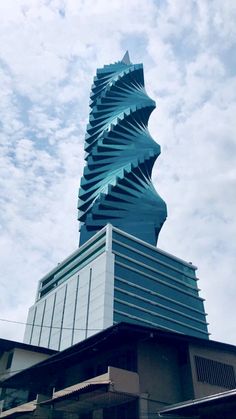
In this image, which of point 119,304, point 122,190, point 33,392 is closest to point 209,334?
point 119,304

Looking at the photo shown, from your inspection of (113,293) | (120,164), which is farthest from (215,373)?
(120,164)

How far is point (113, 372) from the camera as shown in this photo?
85.6 feet

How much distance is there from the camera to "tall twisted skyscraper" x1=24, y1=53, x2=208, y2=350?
296 feet

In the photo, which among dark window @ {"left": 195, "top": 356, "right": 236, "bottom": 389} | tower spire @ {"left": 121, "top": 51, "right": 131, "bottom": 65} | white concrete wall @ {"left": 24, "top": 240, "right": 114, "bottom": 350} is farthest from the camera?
tower spire @ {"left": 121, "top": 51, "right": 131, "bottom": 65}

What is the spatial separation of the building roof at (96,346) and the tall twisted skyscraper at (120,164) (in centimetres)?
7893

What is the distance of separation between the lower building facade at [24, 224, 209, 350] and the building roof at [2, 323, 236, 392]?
150ft

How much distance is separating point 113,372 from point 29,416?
33.5 ft

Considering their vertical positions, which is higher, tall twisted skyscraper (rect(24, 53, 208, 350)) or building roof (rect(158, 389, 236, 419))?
tall twisted skyscraper (rect(24, 53, 208, 350))

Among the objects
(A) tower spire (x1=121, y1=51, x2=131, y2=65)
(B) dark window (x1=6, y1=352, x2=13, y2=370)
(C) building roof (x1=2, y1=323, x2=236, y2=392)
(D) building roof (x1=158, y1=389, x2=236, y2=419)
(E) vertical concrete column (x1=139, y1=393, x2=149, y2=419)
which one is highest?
(A) tower spire (x1=121, y1=51, x2=131, y2=65)

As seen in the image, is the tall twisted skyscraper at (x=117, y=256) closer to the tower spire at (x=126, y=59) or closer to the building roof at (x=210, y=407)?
the tower spire at (x=126, y=59)

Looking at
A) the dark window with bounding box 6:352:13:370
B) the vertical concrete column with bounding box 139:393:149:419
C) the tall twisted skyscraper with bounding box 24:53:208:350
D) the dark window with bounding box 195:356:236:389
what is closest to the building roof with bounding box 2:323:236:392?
the dark window with bounding box 195:356:236:389

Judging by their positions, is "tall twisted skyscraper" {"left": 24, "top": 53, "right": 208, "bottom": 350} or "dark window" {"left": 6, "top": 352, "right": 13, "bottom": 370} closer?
"dark window" {"left": 6, "top": 352, "right": 13, "bottom": 370}

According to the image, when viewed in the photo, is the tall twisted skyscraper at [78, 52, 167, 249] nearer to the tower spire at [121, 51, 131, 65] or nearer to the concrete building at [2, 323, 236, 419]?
the tower spire at [121, 51, 131, 65]

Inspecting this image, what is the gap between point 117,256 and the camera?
95.4m
